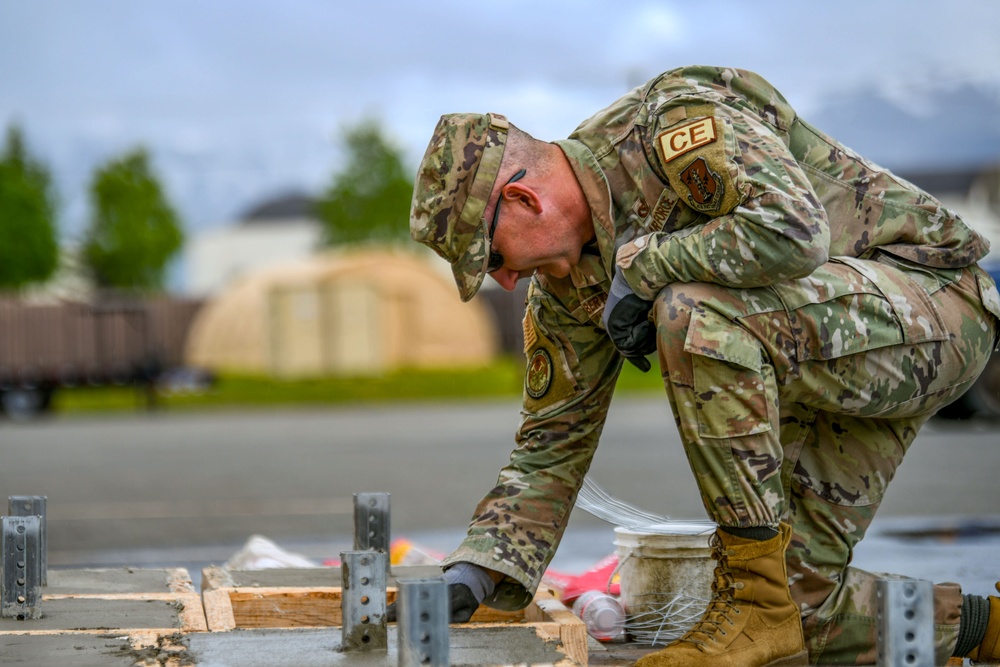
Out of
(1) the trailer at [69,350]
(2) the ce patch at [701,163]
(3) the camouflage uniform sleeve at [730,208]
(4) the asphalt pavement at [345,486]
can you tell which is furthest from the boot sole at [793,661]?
(1) the trailer at [69,350]

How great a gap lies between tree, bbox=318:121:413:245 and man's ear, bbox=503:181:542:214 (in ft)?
165

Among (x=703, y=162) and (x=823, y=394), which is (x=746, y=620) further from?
(x=703, y=162)

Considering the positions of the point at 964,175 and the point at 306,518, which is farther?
the point at 964,175

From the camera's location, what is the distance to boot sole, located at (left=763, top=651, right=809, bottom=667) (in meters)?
2.57

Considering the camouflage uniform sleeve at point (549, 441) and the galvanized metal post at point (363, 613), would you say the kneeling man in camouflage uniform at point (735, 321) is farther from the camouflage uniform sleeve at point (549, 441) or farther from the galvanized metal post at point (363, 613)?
the galvanized metal post at point (363, 613)

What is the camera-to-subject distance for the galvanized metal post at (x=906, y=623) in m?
1.97

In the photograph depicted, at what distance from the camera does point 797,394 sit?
8.89ft

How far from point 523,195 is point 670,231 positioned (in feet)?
1.12

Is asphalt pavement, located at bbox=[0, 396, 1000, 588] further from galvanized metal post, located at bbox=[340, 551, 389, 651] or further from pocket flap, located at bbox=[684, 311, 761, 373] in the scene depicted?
galvanized metal post, located at bbox=[340, 551, 389, 651]

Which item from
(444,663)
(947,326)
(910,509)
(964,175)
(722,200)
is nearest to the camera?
(444,663)

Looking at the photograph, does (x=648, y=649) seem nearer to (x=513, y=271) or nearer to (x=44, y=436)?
(x=513, y=271)

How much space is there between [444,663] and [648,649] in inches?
44.0

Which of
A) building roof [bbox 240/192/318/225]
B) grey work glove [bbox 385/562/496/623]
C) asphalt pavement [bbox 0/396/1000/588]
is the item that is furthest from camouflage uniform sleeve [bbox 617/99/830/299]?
building roof [bbox 240/192/318/225]

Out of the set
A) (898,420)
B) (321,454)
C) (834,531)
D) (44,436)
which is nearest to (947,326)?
(898,420)
